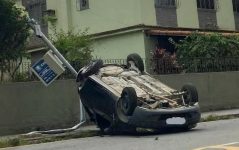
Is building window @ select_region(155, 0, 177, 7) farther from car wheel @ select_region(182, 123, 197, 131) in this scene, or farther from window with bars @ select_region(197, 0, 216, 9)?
car wheel @ select_region(182, 123, 197, 131)

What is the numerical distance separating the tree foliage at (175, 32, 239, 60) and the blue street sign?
8.21 m

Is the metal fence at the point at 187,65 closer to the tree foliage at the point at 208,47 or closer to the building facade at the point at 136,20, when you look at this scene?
the tree foliage at the point at 208,47

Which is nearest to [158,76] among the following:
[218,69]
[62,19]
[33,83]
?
[218,69]

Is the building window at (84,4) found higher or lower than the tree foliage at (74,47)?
higher

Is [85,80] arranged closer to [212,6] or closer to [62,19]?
[62,19]

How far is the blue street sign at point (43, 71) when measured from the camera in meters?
14.8

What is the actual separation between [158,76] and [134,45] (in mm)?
6247

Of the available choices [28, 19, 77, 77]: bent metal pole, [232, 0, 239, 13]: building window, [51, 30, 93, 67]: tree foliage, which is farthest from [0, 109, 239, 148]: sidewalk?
[232, 0, 239, 13]: building window

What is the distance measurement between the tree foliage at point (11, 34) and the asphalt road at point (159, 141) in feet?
11.5

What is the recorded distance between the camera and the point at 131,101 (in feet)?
42.1

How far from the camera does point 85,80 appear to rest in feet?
46.3

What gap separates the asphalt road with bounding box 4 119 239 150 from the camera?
10992mm

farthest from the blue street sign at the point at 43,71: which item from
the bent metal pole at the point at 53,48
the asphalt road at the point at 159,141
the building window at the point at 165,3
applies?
the building window at the point at 165,3

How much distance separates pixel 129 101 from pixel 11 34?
4552 millimetres
